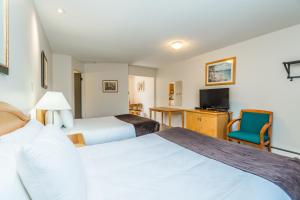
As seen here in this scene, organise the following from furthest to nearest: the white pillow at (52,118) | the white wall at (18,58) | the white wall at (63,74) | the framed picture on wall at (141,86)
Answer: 1. the framed picture on wall at (141,86)
2. the white wall at (63,74)
3. the white pillow at (52,118)
4. the white wall at (18,58)

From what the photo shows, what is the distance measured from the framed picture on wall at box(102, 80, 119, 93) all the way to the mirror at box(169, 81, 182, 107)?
6.46 feet

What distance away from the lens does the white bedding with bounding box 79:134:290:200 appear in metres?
0.81

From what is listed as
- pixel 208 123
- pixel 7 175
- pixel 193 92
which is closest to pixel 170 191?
pixel 7 175

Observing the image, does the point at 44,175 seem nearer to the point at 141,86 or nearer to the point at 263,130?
the point at 263,130

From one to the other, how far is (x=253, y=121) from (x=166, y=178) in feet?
8.74

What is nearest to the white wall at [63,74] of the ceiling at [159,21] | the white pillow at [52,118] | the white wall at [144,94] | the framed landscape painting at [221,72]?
the ceiling at [159,21]

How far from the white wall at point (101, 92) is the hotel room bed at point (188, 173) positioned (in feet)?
12.8

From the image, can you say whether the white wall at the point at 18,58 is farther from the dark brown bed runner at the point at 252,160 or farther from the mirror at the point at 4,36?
the dark brown bed runner at the point at 252,160

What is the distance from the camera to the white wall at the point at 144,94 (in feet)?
21.3

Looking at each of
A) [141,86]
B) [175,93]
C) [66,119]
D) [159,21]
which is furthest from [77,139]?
[141,86]

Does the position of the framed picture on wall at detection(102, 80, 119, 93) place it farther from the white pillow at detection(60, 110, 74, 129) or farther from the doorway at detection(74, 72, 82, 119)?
the white pillow at detection(60, 110, 74, 129)

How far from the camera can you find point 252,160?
1.21m

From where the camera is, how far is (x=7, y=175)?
54cm

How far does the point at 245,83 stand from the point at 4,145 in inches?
146
